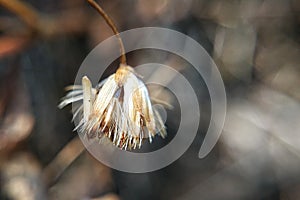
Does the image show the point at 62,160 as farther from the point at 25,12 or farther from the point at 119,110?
the point at 119,110

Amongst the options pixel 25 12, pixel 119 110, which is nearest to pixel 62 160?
pixel 25 12

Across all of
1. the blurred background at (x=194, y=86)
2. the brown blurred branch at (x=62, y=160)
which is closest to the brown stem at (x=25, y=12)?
the blurred background at (x=194, y=86)

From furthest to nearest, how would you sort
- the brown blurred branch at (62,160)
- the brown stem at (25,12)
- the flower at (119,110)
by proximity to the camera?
the brown blurred branch at (62,160), the brown stem at (25,12), the flower at (119,110)

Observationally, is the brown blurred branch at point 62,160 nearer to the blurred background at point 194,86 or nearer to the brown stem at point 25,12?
the blurred background at point 194,86

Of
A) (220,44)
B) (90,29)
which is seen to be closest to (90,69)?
(90,29)

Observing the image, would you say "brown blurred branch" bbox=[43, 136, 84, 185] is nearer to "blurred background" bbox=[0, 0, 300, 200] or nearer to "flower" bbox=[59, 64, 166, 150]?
"blurred background" bbox=[0, 0, 300, 200]

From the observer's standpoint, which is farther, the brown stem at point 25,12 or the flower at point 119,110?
the brown stem at point 25,12

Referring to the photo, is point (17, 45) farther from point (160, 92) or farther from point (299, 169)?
point (299, 169)
